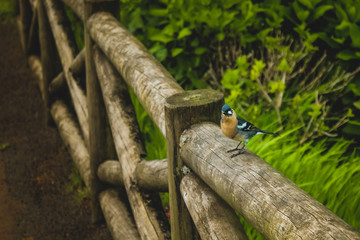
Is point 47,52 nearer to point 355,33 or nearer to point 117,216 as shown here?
point 117,216

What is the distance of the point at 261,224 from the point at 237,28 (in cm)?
275

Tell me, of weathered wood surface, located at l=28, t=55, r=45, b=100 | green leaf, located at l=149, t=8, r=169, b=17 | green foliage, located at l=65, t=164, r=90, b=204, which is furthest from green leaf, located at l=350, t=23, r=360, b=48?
weathered wood surface, located at l=28, t=55, r=45, b=100

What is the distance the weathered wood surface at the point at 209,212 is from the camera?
1455mm

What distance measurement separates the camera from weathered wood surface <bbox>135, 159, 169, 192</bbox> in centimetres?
205

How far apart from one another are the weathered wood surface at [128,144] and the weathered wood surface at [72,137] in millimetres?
915

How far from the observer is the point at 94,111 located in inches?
122

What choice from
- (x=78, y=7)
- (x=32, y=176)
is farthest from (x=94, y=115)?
(x=32, y=176)

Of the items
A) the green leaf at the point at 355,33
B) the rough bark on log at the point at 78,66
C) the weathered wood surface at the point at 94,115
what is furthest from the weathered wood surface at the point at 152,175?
the green leaf at the point at 355,33

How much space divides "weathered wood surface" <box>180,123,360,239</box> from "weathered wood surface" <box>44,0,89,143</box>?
217cm

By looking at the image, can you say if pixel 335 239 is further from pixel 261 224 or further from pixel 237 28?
pixel 237 28

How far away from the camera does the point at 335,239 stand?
0.92 metres

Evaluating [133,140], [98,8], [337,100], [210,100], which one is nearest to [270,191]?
[210,100]

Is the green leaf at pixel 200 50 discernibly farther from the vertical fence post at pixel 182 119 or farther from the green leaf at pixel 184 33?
the vertical fence post at pixel 182 119

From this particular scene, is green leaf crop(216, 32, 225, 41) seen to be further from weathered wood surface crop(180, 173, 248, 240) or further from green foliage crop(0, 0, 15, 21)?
green foliage crop(0, 0, 15, 21)
